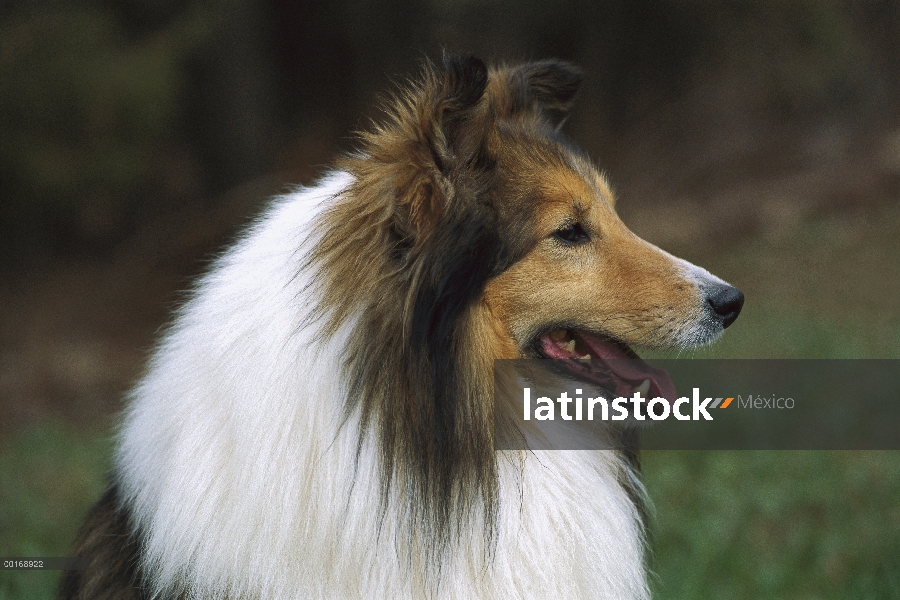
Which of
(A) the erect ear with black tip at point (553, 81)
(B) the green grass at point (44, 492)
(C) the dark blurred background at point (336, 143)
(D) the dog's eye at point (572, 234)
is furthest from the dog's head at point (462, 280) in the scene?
(C) the dark blurred background at point (336, 143)

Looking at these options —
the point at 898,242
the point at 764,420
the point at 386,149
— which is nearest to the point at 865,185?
the point at 898,242

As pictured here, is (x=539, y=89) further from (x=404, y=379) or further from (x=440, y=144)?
(x=404, y=379)

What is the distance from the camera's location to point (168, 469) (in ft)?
8.14

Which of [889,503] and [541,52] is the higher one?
[541,52]

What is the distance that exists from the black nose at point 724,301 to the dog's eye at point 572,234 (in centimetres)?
39

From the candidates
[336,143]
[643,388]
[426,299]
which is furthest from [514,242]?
[336,143]

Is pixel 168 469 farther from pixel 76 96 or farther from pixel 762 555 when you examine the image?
pixel 76 96

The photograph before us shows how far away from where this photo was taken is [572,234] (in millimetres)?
2557

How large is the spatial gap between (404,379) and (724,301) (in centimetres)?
95

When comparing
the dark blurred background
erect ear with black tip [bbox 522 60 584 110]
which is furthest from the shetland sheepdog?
the dark blurred background

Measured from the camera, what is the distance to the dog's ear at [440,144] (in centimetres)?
230

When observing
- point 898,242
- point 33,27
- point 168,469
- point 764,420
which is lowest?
point 168,469

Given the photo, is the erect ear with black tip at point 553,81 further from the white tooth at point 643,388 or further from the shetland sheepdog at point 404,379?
the white tooth at point 643,388

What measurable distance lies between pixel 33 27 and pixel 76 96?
642 millimetres
